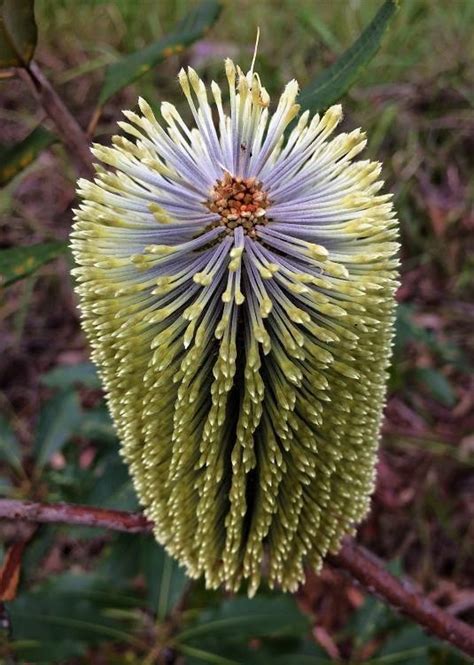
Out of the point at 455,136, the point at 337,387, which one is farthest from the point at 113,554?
the point at 455,136

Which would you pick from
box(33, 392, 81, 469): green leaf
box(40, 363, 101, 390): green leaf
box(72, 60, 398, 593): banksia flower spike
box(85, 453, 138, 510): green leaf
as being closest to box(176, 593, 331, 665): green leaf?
box(85, 453, 138, 510): green leaf

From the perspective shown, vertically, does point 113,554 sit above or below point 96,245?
below

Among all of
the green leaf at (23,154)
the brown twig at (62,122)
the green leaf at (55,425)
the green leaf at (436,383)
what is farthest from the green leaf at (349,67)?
the green leaf at (436,383)

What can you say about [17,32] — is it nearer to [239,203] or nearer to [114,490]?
[239,203]

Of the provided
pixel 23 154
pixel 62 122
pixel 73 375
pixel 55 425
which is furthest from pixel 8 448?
pixel 62 122

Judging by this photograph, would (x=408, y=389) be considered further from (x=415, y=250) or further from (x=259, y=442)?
(x=259, y=442)

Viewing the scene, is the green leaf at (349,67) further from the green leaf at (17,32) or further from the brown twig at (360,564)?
the brown twig at (360,564)

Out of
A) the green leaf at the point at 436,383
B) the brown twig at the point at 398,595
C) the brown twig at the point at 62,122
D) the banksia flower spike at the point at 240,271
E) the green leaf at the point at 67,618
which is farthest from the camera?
the green leaf at the point at 436,383
